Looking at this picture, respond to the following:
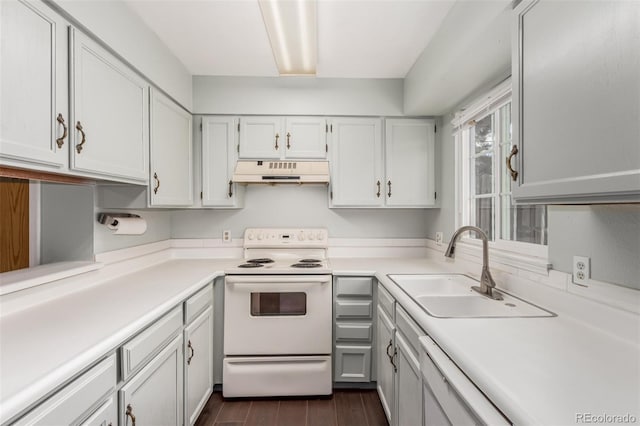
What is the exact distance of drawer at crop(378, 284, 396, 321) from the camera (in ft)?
6.11

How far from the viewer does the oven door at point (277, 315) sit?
90.4 inches

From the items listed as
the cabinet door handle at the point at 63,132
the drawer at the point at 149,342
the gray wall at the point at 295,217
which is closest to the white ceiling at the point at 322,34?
the cabinet door handle at the point at 63,132

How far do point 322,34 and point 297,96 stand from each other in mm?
736

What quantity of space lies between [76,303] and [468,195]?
2.52 m

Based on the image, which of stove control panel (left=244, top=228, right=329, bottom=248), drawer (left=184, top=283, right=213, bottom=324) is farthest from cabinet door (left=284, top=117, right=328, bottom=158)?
drawer (left=184, top=283, right=213, bottom=324)

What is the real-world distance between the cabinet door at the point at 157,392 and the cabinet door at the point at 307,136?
1699 millimetres

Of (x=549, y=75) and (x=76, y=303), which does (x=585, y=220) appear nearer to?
(x=549, y=75)

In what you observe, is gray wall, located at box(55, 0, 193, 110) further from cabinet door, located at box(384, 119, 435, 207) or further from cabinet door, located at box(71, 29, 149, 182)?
cabinet door, located at box(384, 119, 435, 207)

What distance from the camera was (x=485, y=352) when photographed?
97 cm

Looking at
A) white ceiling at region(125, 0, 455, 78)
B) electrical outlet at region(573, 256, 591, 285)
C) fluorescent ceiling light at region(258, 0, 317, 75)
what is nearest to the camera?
electrical outlet at region(573, 256, 591, 285)

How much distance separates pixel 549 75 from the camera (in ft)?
3.26

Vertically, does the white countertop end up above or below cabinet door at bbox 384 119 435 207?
below

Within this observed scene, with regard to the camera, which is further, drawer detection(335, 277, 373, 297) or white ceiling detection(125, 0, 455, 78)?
drawer detection(335, 277, 373, 297)

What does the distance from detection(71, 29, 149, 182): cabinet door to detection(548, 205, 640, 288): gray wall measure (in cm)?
210
